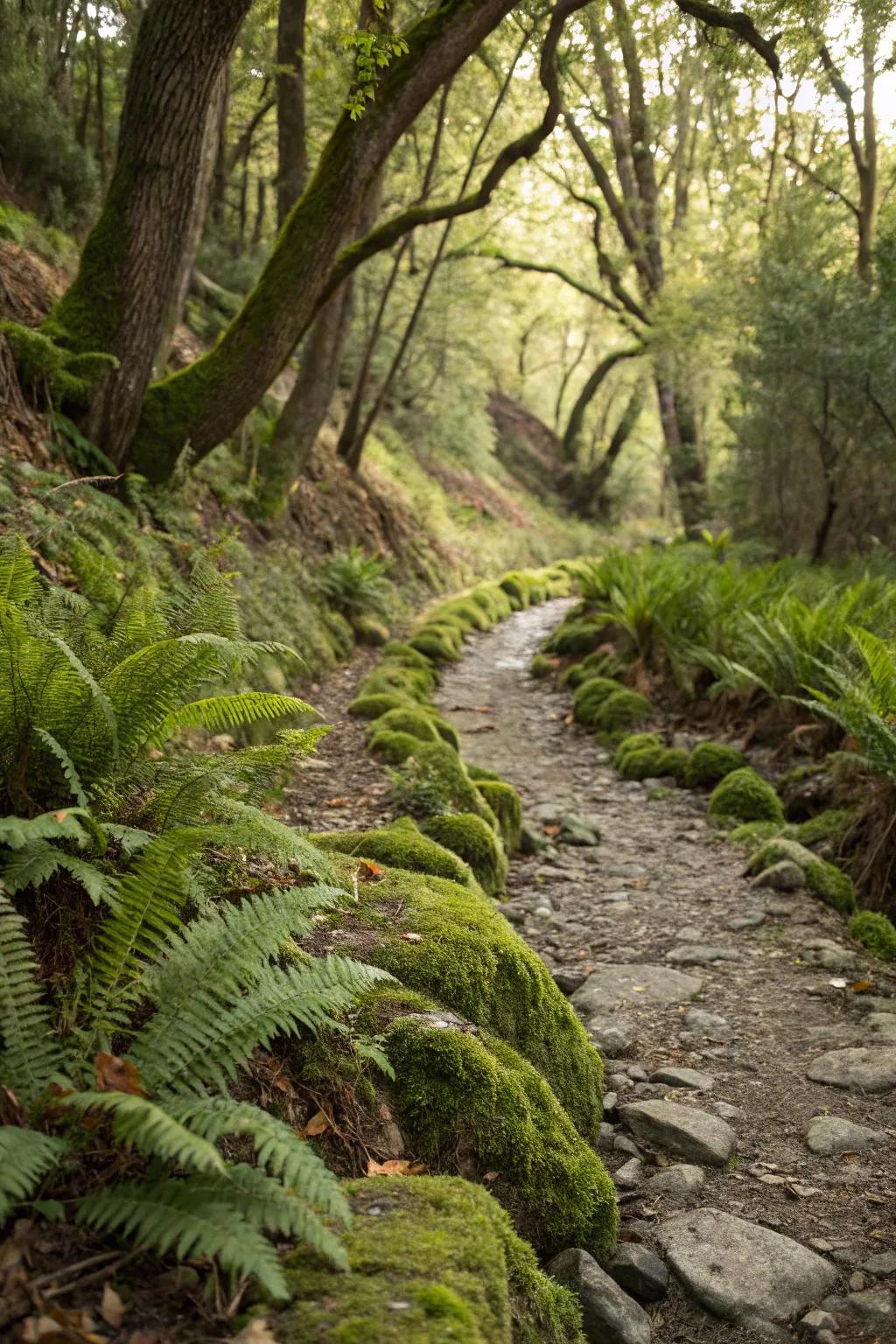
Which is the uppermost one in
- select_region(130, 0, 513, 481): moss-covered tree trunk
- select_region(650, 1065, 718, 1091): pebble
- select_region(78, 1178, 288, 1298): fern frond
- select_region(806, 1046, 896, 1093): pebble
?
select_region(130, 0, 513, 481): moss-covered tree trunk

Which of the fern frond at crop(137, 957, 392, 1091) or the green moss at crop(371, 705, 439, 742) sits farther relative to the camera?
the green moss at crop(371, 705, 439, 742)

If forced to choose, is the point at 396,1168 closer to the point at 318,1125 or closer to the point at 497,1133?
the point at 318,1125

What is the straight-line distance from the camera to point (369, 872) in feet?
11.5

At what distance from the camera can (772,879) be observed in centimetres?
531

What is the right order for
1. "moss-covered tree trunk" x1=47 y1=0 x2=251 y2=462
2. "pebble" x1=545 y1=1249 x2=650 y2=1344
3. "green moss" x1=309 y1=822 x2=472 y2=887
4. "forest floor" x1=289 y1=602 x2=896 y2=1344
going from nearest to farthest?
1. "pebble" x1=545 y1=1249 x2=650 y2=1344
2. "forest floor" x1=289 y1=602 x2=896 y2=1344
3. "green moss" x1=309 y1=822 x2=472 y2=887
4. "moss-covered tree trunk" x1=47 y1=0 x2=251 y2=462

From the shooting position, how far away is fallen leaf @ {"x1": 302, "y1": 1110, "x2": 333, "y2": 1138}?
2.13 meters

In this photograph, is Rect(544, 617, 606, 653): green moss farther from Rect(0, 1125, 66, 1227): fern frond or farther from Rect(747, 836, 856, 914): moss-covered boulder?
Rect(0, 1125, 66, 1227): fern frond

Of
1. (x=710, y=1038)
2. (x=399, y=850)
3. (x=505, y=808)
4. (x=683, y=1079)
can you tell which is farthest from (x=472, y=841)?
(x=683, y=1079)

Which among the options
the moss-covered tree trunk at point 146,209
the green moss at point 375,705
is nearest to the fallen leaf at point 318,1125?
the green moss at point 375,705

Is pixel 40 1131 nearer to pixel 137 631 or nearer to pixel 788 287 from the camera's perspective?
pixel 137 631

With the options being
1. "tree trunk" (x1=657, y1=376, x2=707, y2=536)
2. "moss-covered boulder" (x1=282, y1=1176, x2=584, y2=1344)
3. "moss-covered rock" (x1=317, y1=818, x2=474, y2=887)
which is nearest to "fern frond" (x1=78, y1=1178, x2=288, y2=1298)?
"moss-covered boulder" (x1=282, y1=1176, x2=584, y2=1344)

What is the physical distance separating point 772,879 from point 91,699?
163 inches

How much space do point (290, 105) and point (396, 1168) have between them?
10340 millimetres

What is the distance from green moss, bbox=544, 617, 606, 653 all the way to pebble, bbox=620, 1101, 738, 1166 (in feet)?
27.0
